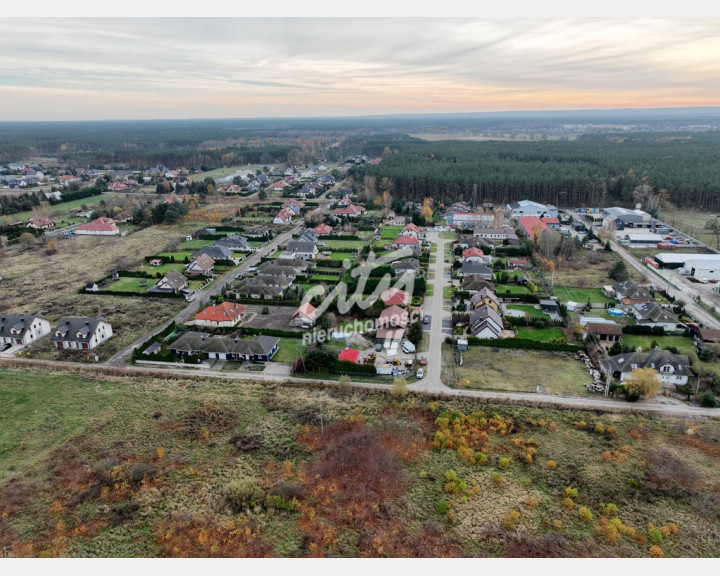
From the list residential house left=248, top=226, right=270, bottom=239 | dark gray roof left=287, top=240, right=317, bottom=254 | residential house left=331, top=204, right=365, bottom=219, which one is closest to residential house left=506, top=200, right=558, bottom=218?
residential house left=331, top=204, right=365, bottom=219

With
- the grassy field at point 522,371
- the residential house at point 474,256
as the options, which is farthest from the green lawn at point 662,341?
the residential house at point 474,256

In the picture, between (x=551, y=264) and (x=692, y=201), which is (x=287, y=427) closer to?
(x=551, y=264)

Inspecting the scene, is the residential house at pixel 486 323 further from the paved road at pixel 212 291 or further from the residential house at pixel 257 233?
the residential house at pixel 257 233

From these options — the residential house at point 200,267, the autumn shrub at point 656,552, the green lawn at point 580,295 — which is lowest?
the autumn shrub at point 656,552

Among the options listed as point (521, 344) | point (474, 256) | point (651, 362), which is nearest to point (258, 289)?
point (521, 344)

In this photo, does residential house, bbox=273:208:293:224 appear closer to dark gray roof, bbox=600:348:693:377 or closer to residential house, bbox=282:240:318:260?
residential house, bbox=282:240:318:260

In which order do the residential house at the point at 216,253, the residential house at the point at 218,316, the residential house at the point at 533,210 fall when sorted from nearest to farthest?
the residential house at the point at 218,316 → the residential house at the point at 216,253 → the residential house at the point at 533,210
